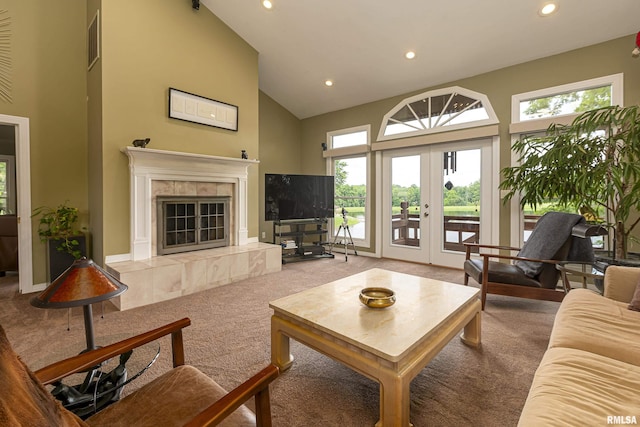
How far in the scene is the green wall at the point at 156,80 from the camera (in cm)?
329

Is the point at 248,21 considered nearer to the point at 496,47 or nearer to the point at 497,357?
the point at 496,47

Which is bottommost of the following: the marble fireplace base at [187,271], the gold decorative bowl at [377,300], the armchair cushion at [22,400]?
the marble fireplace base at [187,271]

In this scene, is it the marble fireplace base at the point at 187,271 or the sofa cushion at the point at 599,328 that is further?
the marble fireplace base at the point at 187,271

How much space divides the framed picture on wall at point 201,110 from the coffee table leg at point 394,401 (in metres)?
3.80

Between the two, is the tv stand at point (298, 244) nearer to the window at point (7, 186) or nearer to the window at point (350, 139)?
the window at point (350, 139)

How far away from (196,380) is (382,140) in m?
4.70

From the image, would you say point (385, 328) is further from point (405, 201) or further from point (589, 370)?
point (405, 201)

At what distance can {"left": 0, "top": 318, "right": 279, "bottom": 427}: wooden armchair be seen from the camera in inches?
23.0

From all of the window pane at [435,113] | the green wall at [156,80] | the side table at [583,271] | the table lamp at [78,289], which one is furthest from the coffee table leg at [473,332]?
the green wall at [156,80]

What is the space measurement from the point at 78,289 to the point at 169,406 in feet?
1.89

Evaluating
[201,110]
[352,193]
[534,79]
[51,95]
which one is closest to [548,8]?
[534,79]

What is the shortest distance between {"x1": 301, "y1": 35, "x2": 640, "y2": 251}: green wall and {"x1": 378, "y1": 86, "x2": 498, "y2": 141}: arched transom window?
0.10 metres

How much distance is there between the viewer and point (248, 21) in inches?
162

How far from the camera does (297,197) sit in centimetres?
504
